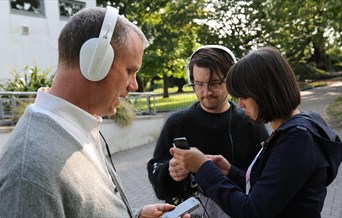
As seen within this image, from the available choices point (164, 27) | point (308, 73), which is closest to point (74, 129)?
point (164, 27)

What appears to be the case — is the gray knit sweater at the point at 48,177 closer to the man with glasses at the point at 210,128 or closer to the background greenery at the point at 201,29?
the man with glasses at the point at 210,128

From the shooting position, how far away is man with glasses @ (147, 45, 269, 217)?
2248 mm

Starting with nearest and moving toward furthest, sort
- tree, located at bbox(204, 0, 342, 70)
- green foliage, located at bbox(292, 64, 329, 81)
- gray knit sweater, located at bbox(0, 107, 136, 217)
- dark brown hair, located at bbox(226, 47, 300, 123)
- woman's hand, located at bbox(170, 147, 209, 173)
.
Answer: gray knit sweater, located at bbox(0, 107, 136, 217) < dark brown hair, located at bbox(226, 47, 300, 123) < woman's hand, located at bbox(170, 147, 209, 173) < tree, located at bbox(204, 0, 342, 70) < green foliage, located at bbox(292, 64, 329, 81)

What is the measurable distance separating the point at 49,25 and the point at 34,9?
34.2 inches

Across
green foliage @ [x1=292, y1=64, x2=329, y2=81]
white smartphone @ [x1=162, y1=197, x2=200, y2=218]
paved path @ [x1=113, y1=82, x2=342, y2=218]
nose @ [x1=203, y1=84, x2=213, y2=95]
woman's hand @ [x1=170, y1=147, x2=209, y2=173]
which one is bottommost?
paved path @ [x1=113, y1=82, x2=342, y2=218]

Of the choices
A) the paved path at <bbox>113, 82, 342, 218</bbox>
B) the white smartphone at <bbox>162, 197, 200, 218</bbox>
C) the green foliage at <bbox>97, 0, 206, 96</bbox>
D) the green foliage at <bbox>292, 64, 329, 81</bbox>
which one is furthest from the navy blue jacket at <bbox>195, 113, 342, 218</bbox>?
the green foliage at <bbox>292, 64, 329, 81</bbox>

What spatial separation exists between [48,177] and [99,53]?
0.45 meters

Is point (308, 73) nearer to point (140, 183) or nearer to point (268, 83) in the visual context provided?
point (140, 183)

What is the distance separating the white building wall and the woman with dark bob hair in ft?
40.5

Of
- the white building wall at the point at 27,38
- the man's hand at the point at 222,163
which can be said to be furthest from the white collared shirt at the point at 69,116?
the white building wall at the point at 27,38

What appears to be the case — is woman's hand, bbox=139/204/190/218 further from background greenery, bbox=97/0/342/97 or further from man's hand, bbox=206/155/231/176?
background greenery, bbox=97/0/342/97

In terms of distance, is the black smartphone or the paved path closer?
the black smartphone

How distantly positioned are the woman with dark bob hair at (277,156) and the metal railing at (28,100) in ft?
24.5

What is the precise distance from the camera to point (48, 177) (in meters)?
0.96
